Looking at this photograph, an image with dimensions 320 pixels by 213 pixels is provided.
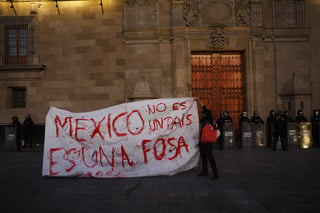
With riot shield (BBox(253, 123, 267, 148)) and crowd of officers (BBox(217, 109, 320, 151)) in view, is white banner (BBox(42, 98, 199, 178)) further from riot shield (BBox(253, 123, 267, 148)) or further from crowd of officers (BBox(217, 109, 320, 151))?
riot shield (BBox(253, 123, 267, 148))

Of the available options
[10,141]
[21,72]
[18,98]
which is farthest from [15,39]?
[10,141]

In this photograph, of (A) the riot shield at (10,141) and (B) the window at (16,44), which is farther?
(B) the window at (16,44)

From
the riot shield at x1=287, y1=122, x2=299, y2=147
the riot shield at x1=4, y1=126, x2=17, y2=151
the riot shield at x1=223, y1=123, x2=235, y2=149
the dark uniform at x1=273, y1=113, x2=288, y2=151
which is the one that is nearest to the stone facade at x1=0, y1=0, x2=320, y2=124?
the riot shield at x1=287, y1=122, x2=299, y2=147

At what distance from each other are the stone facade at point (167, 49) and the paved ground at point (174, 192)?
307 inches

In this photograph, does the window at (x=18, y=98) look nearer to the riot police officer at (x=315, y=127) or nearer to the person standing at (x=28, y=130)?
the person standing at (x=28, y=130)

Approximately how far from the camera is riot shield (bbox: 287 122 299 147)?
44.0 feet

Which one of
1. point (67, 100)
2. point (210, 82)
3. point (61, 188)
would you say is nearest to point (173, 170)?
point (61, 188)

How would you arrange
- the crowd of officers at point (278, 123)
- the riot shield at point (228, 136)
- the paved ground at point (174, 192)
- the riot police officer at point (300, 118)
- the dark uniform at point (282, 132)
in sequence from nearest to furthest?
the paved ground at point (174, 192) → the dark uniform at point (282, 132) → the crowd of officers at point (278, 123) → the riot shield at point (228, 136) → the riot police officer at point (300, 118)

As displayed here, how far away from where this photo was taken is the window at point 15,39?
643 inches

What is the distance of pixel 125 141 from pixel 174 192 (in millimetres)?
2385

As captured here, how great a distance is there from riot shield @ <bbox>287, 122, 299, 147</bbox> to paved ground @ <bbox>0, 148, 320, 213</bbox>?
5.27 metres

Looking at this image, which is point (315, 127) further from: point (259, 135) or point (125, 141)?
point (125, 141)

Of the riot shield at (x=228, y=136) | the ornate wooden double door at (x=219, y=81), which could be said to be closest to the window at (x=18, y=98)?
the ornate wooden double door at (x=219, y=81)

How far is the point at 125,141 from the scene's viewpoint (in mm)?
7586
